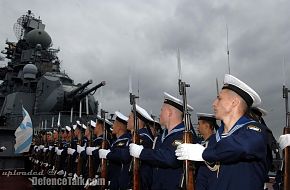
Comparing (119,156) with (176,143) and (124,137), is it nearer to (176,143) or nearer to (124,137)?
(124,137)

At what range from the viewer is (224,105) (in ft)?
8.09

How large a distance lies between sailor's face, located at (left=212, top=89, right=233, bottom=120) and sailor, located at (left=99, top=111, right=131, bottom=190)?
78.3 inches

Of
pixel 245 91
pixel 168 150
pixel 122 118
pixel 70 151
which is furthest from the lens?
pixel 70 151

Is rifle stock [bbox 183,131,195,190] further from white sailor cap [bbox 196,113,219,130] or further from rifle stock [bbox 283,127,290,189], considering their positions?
white sailor cap [bbox 196,113,219,130]

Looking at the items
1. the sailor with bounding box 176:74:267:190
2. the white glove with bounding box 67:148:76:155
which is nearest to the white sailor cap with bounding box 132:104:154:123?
the sailor with bounding box 176:74:267:190

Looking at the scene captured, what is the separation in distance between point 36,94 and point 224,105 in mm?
19227

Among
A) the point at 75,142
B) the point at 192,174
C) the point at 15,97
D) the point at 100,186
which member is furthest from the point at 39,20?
the point at 192,174

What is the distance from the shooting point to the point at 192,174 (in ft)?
8.44

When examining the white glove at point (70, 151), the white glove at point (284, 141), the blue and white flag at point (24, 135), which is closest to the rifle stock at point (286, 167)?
the white glove at point (284, 141)

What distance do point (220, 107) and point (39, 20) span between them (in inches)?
1304

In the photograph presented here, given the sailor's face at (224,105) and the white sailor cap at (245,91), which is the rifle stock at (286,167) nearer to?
the white sailor cap at (245,91)

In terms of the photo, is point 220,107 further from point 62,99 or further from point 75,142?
point 62,99

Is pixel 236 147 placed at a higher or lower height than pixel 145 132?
lower

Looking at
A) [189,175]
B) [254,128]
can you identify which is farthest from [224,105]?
[189,175]
